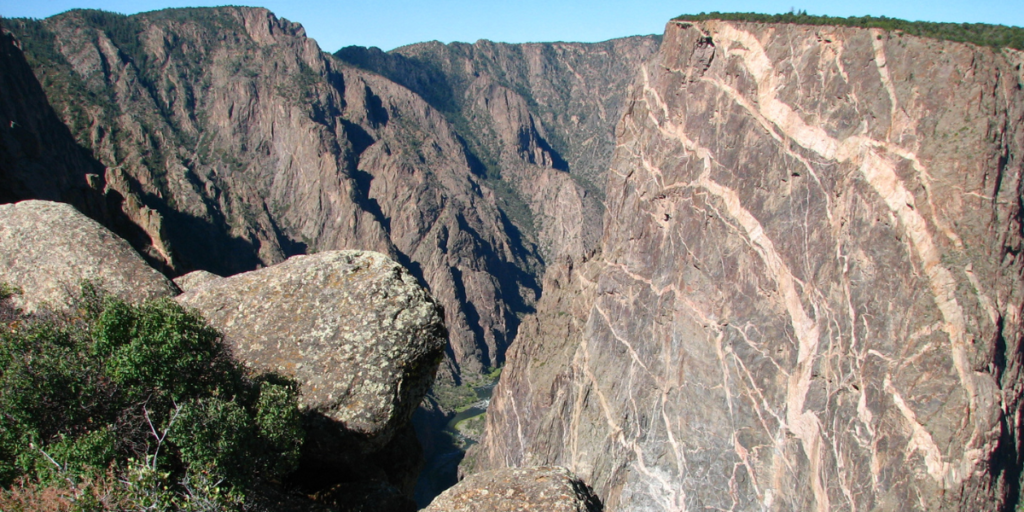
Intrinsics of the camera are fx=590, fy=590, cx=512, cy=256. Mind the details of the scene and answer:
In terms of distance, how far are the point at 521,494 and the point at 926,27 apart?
2329 inches

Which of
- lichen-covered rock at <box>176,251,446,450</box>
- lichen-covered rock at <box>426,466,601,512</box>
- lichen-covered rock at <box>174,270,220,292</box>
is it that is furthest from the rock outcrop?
lichen-covered rock at <box>174,270,220,292</box>

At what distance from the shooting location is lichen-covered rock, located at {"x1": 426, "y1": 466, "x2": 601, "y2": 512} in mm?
9688

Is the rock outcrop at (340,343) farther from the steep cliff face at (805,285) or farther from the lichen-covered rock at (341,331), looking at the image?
the steep cliff face at (805,285)

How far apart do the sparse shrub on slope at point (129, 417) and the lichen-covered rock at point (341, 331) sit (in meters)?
1.75

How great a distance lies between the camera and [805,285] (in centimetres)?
5700

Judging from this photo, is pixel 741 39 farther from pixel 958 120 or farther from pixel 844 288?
pixel 844 288

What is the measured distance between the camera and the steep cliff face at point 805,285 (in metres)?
43.4

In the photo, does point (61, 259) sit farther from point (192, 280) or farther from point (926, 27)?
point (926, 27)

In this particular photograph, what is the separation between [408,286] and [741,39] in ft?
196

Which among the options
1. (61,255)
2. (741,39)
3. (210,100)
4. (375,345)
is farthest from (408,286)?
(210,100)

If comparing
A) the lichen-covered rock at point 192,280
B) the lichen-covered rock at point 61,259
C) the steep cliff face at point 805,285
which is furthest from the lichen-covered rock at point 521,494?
the steep cliff face at point 805,285

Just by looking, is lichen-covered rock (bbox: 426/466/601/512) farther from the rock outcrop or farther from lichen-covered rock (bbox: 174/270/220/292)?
lichen-covered rock (bbox: 174/270/220/292)

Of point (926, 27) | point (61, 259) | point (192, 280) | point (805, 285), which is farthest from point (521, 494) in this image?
point (926, 27)

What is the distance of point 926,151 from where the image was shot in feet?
148
